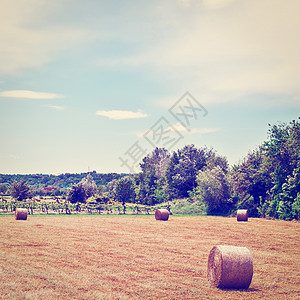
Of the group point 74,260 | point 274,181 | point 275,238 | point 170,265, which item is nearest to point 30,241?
point 74,260

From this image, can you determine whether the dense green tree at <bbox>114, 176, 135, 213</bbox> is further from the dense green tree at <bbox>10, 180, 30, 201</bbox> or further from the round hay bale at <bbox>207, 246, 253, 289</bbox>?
the round hay bale at <bbox>207, 246, 253, 289</bbox>

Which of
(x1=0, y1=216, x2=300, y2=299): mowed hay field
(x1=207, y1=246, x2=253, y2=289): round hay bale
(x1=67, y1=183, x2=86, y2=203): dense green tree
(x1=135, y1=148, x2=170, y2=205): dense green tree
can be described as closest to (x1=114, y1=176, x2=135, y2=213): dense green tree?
(x1=135, y1=148, x2=170, y2=205): dense green tree

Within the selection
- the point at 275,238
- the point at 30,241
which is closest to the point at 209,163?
the point at 275,238

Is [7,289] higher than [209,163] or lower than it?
lower

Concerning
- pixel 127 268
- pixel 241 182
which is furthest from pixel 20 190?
pixel 127 268

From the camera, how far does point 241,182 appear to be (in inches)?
2143

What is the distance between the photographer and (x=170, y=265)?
53.5 ft

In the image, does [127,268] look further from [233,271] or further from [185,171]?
[185,171]

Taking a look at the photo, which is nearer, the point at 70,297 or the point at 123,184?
the point at 70,297

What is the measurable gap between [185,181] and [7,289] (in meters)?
65.2

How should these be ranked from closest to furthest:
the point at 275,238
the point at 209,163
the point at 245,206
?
the point at 275,238 < the point at 245,206 < the point at 209,163

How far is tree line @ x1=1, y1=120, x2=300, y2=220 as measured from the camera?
4687cm

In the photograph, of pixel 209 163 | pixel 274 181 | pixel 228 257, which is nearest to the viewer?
pixel 228 257

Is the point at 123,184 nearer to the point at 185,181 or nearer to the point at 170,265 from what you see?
the point at 185,181
